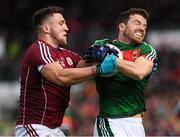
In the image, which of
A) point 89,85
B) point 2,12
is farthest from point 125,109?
point 2,12

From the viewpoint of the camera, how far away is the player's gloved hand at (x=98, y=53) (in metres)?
8.08

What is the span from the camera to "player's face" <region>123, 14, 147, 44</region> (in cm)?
839

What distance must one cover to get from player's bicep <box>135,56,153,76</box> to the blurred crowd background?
4.62 metres

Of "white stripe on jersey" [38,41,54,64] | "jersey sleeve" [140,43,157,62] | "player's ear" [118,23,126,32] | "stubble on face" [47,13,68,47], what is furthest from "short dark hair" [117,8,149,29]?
"white stripe on jersey" [38,41,54,64]

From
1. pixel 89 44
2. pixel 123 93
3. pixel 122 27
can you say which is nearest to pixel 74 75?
pixel 123 93

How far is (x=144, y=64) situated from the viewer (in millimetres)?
8133

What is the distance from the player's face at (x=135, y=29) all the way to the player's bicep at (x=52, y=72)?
2.60ft

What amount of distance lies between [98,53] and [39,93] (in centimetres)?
70

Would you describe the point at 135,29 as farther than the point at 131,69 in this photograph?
Yes

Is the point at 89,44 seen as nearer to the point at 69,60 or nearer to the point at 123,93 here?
the point at 69,60

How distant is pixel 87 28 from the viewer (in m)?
18.4

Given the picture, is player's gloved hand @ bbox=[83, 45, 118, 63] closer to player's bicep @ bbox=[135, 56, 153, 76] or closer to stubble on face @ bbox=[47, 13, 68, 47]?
player's bicep @ bbox=[135, 56, 153, 76]

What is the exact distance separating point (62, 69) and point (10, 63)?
9.82 m

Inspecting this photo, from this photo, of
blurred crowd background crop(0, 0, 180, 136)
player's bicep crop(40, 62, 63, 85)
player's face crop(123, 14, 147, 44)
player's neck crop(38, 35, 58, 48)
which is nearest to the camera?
player's bicep crop(40, 62, 63, 85)
